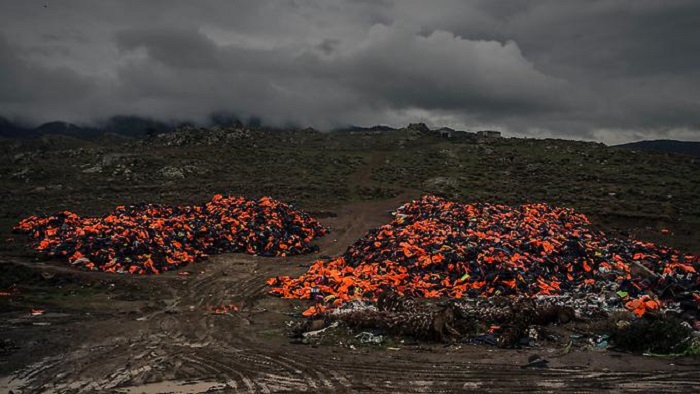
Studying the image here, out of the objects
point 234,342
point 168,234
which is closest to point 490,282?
point 234,342

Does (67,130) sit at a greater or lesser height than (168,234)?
greater

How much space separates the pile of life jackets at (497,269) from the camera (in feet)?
38.9

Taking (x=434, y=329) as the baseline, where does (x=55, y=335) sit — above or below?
below

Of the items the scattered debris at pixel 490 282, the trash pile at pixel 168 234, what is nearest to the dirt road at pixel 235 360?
the scattered debris at pixel 490 282

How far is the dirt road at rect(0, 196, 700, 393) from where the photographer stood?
22.5 ft

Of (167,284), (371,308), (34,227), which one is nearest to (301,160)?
(34,227)

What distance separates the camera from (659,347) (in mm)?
7766

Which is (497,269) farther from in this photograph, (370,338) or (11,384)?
(11,384)

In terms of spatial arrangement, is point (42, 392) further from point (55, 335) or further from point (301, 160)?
point (301, 160)

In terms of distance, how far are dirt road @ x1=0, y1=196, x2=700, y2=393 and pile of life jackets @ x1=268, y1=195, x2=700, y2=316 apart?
1914mm

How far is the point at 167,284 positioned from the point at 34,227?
9391 millimetres

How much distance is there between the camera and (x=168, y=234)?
1748 centimetres

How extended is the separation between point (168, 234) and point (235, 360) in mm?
10807

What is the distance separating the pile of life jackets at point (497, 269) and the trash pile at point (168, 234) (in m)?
4.45
